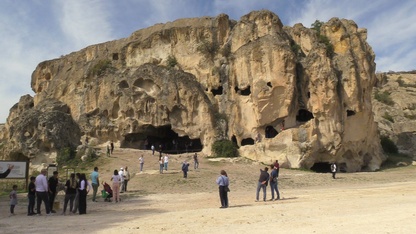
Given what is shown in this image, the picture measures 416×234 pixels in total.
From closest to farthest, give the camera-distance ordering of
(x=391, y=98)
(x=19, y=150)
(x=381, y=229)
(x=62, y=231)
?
(x=381, y=229)
(x=62, y=231)
(x=19, y=150)
(x=391, y=98)

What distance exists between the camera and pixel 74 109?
46281mm

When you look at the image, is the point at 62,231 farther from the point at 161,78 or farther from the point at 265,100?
the point at 161,78

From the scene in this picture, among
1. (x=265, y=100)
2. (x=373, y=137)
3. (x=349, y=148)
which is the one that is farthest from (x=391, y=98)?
(x=265, y=100)

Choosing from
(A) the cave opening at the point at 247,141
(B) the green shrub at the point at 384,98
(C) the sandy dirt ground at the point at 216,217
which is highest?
(B) the green shrub at the point at 384,98

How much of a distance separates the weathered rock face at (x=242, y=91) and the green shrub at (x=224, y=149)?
92 centimetres

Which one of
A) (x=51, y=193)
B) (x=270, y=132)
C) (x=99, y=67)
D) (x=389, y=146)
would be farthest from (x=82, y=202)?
(x=389, y=146)

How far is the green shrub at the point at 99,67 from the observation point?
4578cm

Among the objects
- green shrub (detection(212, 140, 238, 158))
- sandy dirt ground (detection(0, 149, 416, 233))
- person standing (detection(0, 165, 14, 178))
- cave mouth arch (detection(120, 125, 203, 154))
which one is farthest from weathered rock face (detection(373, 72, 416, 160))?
person standing (detection(0, 165, 14, 178))

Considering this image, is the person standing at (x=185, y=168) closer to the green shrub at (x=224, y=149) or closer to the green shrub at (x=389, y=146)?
the green shrub at (x=224, y=149)

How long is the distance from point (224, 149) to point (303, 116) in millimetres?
9127

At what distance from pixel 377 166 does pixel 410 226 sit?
34576 mm

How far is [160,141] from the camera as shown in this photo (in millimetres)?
45750

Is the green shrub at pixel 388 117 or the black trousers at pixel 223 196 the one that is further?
the green shrub at pixel 388 117

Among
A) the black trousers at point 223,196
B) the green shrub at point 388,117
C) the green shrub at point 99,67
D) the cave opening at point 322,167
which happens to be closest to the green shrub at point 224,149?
the cave opening at point 322,167
